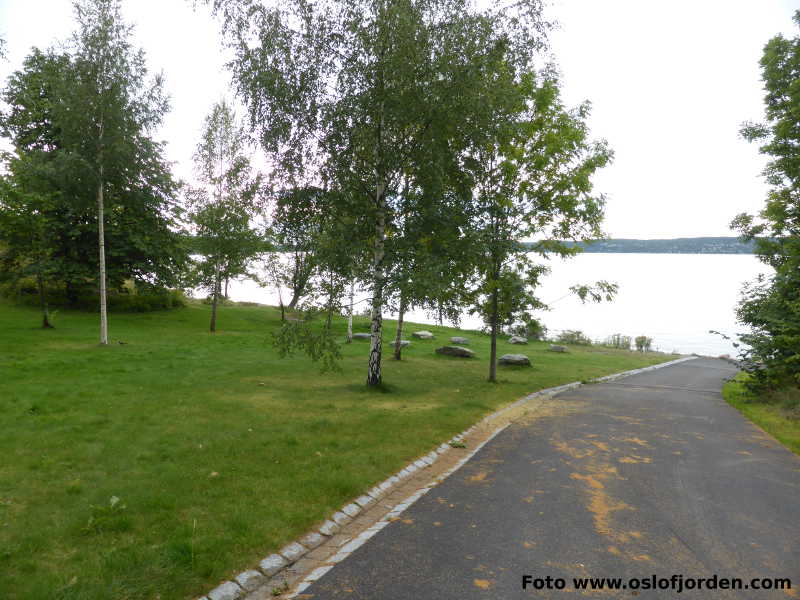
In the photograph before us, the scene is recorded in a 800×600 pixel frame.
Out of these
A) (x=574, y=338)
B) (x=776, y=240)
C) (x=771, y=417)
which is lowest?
(x=771, y=417)

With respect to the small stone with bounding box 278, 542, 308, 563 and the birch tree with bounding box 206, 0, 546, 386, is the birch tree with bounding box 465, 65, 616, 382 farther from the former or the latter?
the small stone with bounding box 278, 542, 308, 563

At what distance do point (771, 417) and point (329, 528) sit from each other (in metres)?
14.6

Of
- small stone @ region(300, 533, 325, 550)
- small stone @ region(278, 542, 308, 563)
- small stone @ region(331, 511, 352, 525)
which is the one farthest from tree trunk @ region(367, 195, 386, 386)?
small stone @ region(278, 542, 308, 563)

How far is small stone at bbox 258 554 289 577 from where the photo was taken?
5.00 m

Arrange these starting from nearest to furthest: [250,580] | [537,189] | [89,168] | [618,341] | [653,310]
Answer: [250,580] < [537,189] < [89,168] < [618,341] < [653,310]

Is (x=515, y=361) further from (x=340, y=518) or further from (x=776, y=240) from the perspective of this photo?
(x=340, y=518)

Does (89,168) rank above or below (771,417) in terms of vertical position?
above

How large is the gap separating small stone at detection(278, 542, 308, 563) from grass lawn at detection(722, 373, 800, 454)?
1135 centimetres

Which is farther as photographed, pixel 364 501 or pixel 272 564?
pixel 364 501

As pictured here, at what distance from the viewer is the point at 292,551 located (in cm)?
540

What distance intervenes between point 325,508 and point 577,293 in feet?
47.5

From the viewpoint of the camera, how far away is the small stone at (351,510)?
6.57 meters

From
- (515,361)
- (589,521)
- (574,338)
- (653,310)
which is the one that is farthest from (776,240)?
(653,310)

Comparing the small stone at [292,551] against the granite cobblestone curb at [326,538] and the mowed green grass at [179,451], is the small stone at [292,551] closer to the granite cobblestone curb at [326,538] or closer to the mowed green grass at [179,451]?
the granite cobblestone curb at [326,538]
